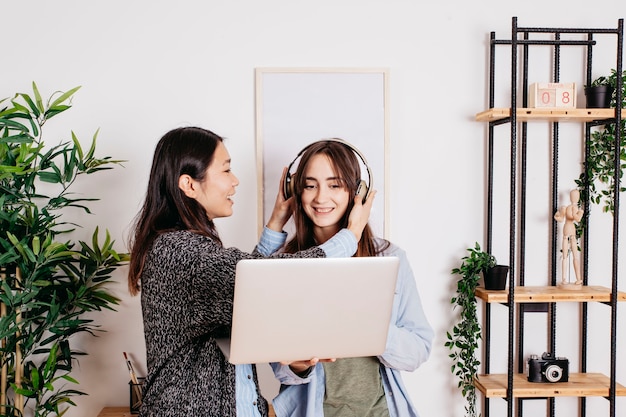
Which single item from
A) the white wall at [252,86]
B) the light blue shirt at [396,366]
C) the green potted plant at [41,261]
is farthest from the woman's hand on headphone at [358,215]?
the green potted plant at [41,261]

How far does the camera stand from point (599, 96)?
2398mm

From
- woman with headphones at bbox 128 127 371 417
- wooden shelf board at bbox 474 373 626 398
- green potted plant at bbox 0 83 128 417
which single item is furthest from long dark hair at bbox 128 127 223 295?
wooden shelf board at bbox 474 373 626 398

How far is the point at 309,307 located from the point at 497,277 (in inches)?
55.9

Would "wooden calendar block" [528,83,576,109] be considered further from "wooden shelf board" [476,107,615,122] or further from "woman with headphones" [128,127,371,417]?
"woman with headphones" [128,127,371,417]

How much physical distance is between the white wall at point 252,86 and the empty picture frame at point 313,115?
0.15 ft

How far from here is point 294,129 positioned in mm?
2436

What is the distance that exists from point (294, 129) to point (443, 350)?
106cm

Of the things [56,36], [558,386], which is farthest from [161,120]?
[558,386]

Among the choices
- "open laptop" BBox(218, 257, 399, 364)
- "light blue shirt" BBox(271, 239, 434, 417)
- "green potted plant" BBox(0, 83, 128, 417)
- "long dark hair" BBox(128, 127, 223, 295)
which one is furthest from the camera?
"green potted plant" BBox(0, 83, 128, 417)

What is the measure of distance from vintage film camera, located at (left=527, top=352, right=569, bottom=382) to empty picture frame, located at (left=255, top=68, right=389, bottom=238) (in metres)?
0.81

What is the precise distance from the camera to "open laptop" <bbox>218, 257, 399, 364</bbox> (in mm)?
1141

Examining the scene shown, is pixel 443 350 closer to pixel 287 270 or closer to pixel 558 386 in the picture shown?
pixel 558 386

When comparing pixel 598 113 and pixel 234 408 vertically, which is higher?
pixel 598 113

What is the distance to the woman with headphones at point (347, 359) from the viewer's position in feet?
5.26
